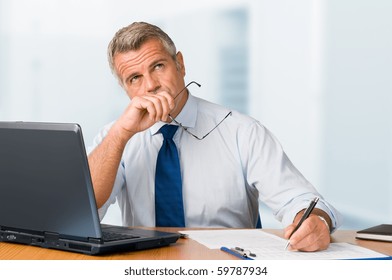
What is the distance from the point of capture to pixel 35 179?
1.65 m

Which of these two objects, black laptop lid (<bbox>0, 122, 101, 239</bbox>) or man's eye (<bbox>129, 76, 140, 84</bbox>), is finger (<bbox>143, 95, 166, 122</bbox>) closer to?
man's eye (<bbox>129, 76, 140, 84</bbox>)

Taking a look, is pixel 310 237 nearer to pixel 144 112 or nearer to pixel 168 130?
pixel 144 112

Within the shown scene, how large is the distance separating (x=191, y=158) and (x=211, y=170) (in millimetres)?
85

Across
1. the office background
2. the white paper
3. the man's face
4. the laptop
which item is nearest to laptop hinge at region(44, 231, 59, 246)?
the laptop

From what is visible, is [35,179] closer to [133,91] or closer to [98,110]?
[133,91]

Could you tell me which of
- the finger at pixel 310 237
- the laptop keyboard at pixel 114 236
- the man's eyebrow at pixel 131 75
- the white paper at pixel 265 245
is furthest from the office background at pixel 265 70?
the finger at pixel 310 237

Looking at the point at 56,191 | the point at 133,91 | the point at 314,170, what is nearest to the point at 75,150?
the point at 56,191

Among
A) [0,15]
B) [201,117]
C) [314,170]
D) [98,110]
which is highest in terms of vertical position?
[0,15]

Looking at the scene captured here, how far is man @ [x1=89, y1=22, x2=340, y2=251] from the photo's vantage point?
7.90ft

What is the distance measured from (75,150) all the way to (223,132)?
108 centimetres

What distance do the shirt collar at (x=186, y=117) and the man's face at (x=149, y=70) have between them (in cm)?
7

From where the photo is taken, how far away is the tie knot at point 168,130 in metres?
2.47
